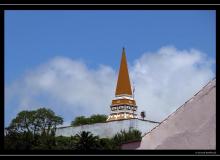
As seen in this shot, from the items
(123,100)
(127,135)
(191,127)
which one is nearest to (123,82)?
(123,100)

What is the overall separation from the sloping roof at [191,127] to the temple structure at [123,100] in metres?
35.7

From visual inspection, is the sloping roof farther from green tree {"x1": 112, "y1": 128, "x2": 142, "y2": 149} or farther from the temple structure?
the temple structure

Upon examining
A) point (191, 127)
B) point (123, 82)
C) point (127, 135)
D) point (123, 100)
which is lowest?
point (191, 127)

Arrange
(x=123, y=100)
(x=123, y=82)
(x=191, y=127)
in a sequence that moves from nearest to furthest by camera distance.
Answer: (x=191, y=127) < (x=123, y=100) < (x=123, y=82)

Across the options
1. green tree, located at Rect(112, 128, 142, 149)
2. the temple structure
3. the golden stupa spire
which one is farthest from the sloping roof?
the golden stupa spire

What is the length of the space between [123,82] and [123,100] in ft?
6.66

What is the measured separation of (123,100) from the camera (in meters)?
42.8

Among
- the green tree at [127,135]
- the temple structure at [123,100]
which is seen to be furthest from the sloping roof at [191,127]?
the temple structure at [123,100]

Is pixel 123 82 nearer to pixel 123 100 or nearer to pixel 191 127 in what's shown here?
pixel 123 100

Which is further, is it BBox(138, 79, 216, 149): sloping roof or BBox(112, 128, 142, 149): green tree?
BBox(112, 128, 142, 149): green tree

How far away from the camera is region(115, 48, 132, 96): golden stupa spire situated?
43656 mm
